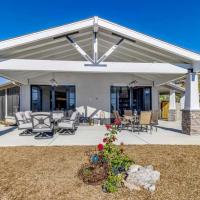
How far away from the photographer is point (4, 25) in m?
16.3

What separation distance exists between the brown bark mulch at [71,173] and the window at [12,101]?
9147 millimetres

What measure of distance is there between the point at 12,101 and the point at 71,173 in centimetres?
1311

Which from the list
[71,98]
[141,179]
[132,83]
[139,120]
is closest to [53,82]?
[71,98]

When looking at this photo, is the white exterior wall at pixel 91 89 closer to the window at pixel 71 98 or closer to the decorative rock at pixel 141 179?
the window at pixel 71 98

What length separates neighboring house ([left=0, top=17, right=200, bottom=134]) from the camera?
8.07 metres

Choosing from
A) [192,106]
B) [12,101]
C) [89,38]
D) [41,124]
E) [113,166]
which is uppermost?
[89,38]

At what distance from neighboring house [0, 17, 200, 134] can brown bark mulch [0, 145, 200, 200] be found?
332 cm

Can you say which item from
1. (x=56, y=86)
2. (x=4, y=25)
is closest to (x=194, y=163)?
(x=56, y=86)

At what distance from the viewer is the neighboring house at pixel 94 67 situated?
8070mm

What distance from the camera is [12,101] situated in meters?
16.0

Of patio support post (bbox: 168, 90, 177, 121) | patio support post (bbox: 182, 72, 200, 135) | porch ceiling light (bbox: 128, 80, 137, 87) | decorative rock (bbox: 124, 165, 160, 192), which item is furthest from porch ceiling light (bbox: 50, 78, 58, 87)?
decorative rock (bbox: 124, 165, 160, 192)

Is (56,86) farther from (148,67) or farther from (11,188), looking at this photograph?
(11,188)

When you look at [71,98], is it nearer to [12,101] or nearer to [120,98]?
[120,98]

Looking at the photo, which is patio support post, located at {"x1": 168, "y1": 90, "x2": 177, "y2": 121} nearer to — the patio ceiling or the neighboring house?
the neighboring house
